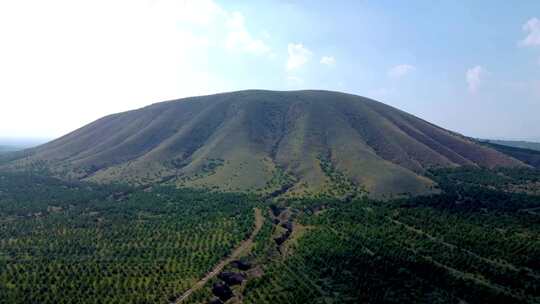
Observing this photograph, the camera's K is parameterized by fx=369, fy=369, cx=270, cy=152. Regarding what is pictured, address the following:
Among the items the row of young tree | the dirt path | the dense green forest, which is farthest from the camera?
the dirt path

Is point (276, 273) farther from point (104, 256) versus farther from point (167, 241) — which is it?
point (104, 256)

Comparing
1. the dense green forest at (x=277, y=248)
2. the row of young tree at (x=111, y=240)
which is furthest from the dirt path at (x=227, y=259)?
the row of young tree at (x=111, y=240)

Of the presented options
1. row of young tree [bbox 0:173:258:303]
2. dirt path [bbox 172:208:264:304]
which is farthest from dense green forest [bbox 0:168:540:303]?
dirt path [bbox 172:208:264:304]

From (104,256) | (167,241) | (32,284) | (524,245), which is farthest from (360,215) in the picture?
(32,284)

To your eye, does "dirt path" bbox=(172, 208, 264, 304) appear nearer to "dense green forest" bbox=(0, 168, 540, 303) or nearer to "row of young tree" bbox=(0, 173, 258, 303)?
"dense green forest" bbox=(0, 168, 540, 303)

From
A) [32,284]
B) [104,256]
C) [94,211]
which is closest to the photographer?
[32,284]

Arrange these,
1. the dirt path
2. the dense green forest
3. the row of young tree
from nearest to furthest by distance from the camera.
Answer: the row of young tree < the dense green forest < the dirt path
